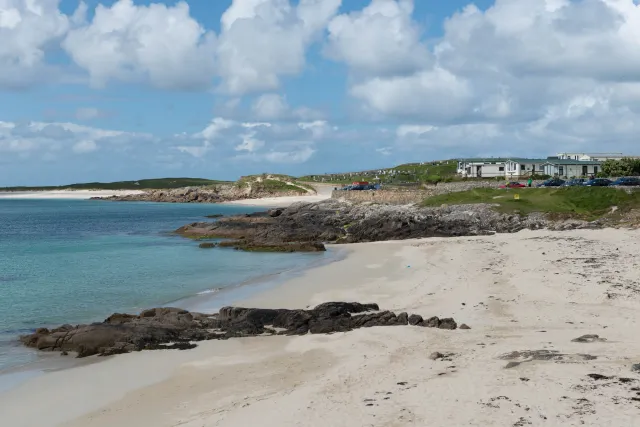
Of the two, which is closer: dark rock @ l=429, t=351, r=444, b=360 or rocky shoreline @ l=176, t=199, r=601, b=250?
dark rock @ l=429, t=351, r=444, b=360

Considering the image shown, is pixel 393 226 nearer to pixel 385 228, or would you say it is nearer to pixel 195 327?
pixel 385 228

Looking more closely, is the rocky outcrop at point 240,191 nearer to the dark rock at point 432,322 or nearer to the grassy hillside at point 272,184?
the grassy hillside at point 272,184

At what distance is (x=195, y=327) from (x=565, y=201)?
132 feet

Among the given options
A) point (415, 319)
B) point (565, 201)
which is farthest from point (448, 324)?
point (565, 201)

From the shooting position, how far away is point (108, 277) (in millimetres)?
29844

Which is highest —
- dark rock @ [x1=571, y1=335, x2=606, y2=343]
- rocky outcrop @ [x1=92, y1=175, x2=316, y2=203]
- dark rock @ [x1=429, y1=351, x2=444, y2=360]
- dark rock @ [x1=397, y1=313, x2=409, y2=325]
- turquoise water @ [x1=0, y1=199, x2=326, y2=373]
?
rocky outcrop @ [x1=92, y1=175, x2=316, y2=203]

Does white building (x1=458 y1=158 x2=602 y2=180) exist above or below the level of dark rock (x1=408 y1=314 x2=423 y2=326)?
above

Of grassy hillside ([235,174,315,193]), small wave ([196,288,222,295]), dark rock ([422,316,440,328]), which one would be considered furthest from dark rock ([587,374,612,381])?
grassy hillside ([235,174,315,193])

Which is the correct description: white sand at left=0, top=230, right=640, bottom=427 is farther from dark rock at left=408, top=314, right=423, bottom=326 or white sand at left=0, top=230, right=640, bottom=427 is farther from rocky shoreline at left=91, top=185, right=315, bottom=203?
rocky shoreline at left=91, top=185, right=315, bottom=203

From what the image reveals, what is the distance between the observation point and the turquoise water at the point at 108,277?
2072cm

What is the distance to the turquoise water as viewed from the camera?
2072 centimetres

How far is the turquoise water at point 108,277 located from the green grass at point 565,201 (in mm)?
20290

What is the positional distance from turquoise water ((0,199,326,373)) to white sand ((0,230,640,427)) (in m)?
3.94

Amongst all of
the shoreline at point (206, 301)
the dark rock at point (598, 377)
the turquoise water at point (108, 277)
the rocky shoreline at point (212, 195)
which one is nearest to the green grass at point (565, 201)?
the shoreline at point (206, 301)
